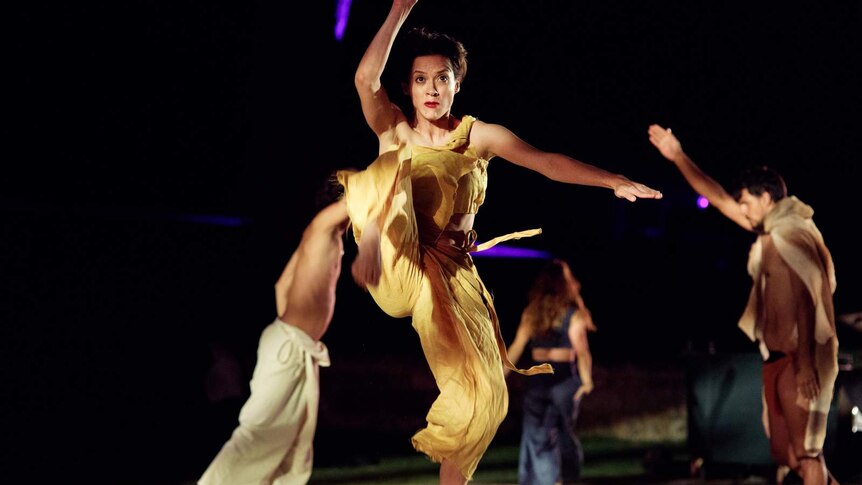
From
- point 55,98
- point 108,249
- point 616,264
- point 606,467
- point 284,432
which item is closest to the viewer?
point 284,432

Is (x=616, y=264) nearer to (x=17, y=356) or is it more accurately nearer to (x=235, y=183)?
(x=235, y=183)

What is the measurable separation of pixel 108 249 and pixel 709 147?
26.0 ft

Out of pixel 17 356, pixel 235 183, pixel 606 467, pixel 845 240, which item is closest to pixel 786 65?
pixel 845 240

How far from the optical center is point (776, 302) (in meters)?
5.87

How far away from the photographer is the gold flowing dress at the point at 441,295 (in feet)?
11.5

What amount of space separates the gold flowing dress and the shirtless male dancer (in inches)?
92.2

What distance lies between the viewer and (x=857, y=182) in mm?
12508

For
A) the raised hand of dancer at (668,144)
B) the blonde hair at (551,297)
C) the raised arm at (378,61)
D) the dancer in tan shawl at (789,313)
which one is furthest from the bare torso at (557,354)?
the raised arm at (378,61)

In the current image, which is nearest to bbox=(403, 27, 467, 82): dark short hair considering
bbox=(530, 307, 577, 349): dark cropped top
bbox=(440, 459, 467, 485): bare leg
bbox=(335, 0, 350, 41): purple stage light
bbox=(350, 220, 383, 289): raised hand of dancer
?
bbox=(350, 220, 383, 289): raised hand of dancer

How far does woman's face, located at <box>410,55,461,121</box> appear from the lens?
12.0ft

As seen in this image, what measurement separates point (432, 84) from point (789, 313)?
323 cm

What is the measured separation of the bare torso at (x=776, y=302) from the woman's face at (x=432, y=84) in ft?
10.0

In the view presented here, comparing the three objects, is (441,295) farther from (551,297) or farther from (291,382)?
(551,297)

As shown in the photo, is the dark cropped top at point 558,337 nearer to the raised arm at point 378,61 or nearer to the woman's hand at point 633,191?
the raised arm at point 378,61
